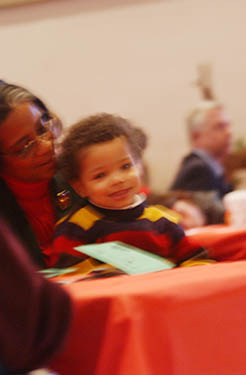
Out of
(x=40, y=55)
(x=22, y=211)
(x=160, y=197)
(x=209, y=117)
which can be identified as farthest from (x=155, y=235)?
(x=40, y=55)

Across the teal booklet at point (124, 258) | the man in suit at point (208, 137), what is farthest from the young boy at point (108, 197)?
the man in suit at point (208, 137)

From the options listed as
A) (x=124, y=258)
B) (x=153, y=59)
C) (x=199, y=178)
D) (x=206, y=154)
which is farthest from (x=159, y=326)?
(x=153, y=59)

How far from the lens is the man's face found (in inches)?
102

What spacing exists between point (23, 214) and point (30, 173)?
9 centimetres

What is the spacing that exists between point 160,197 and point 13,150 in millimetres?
1089

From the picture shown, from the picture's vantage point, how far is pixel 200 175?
2271 millimetres

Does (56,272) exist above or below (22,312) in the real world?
below

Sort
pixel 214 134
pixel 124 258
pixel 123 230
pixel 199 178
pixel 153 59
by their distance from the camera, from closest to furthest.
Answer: pixel 124 258 → pixel 123 230 → pixel 199 178 → pixel 214 134 → pixel 153 59

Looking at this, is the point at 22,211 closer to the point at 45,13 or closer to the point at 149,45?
the point at 45,13

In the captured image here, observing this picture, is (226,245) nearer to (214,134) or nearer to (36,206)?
(36,206)

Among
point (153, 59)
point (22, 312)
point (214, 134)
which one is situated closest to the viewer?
point (22, 312)

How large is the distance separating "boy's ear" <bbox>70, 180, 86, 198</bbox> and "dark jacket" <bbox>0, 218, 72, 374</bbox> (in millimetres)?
482

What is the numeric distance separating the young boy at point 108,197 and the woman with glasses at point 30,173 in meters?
0.04

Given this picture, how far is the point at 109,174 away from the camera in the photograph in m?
1.00
